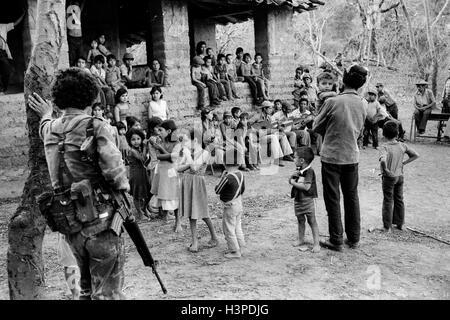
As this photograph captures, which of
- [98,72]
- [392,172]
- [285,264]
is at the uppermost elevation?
[98,72]

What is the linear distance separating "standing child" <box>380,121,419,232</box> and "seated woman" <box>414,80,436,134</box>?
7011mm

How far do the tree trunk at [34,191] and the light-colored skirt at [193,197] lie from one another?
5.84ft

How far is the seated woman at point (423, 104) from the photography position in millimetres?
11984

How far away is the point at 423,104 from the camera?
12.0 metres

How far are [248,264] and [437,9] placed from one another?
19.8 m

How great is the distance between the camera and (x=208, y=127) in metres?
9.34

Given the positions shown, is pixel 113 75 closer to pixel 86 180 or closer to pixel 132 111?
pixel 132 111

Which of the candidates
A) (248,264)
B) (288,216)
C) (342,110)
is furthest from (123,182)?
(288,216)

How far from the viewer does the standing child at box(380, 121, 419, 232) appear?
18.0ft

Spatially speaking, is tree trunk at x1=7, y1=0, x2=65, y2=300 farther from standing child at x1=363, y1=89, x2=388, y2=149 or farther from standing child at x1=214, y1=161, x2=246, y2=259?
standing child at x1=363, y1=89, x2=388, y2=149

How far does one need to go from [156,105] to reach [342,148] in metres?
5.11

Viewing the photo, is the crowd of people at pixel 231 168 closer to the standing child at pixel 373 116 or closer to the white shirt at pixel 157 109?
the white shirt at pixel 157 109

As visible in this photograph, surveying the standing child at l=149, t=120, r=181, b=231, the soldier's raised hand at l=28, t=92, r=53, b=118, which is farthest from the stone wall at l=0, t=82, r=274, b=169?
the soldier's raised hand at l=28, t=92, r=53, b=118

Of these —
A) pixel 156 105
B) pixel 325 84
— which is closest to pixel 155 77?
pixel 156 105
